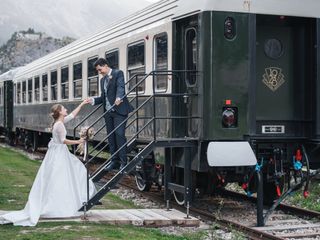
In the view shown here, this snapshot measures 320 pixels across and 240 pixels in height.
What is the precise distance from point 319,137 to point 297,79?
1089 mm

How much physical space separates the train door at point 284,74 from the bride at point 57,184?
10.6ft

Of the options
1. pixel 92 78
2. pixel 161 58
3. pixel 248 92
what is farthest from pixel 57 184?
pixel 92 78

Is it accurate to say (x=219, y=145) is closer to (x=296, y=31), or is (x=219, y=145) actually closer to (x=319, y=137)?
(x=319, y=137)

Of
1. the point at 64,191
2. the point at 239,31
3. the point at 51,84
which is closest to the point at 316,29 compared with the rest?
the point at 239,31

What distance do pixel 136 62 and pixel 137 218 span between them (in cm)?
404

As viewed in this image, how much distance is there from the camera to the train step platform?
954 centimetres

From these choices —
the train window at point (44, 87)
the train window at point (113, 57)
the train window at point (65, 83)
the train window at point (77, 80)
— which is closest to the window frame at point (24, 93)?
the train window at point (44, 87)

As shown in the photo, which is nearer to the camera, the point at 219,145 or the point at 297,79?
the point at 219,145

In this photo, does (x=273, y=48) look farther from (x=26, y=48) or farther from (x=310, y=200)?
(x=26, y=48)

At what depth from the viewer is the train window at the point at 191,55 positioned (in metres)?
10.6

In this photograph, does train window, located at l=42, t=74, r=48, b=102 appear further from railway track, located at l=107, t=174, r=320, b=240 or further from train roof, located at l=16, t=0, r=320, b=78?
railway track, located at l=107, t=174, r=320, b=240

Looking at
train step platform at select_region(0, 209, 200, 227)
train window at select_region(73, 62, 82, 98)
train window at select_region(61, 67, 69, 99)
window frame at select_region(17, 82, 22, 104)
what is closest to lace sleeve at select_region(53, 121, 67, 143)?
train step platform at select_region(0, 209, 200, 227)

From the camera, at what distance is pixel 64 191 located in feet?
31.9

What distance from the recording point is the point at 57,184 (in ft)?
31.6
